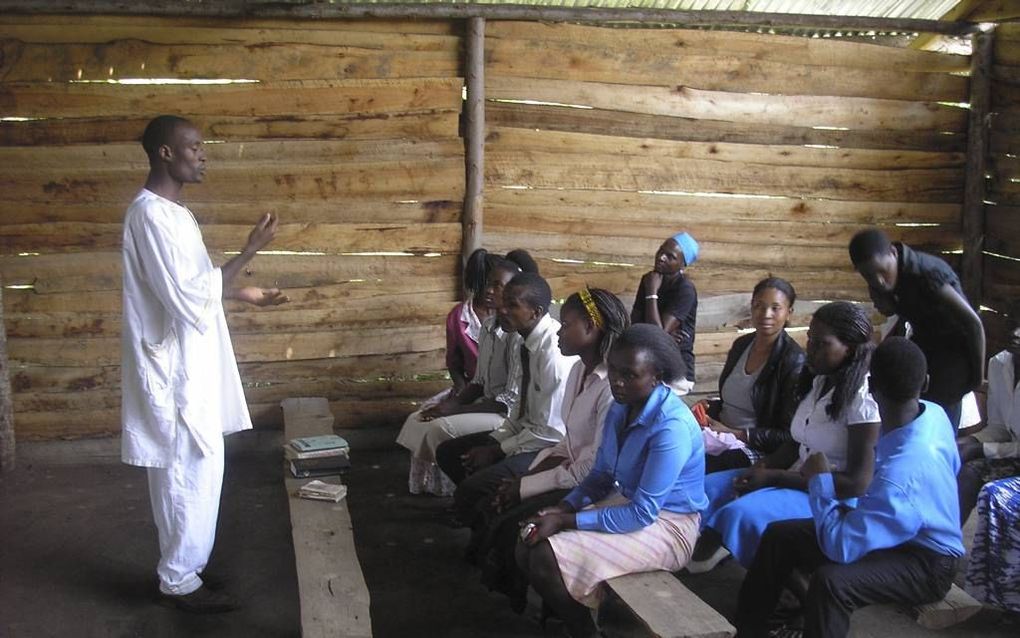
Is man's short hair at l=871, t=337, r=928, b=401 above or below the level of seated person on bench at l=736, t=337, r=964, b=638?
above

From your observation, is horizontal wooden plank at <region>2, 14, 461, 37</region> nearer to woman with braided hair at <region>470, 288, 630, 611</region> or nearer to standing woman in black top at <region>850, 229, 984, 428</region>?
woman with braided hair at <region>470, 288, 630, 611</region>

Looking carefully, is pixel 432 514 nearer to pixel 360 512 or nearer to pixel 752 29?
pixel 360 512

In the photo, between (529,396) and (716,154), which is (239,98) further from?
(716,154)

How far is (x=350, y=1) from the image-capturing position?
701cm

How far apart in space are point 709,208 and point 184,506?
4.77 m

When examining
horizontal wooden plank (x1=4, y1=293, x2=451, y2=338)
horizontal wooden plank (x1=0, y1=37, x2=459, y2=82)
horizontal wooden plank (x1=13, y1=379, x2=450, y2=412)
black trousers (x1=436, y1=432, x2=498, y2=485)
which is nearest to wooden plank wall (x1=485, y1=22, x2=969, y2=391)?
horizontal wooden plank (x1=0, y1=37, x2=459, y2=82)

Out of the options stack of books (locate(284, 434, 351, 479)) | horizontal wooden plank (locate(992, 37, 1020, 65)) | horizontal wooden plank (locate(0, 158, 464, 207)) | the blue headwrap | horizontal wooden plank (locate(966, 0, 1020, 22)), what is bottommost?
stack of books (locate(284, 434, 351, 479))

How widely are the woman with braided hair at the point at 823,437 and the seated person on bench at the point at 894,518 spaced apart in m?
0.27

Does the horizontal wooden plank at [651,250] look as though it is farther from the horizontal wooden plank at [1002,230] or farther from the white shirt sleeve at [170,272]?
the white shirt sleeve at [170,272]

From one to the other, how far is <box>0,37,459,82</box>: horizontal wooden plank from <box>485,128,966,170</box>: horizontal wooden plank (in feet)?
2.45

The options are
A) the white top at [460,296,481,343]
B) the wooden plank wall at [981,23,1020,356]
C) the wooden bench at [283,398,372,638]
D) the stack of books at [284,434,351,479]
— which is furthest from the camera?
the wooden plank wall at [981,23,1020,356]

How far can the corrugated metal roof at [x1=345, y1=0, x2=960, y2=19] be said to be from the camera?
293 inches

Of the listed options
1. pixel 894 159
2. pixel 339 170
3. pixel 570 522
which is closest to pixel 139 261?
pixel 570 522

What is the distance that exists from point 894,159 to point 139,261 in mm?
6071
